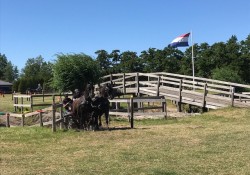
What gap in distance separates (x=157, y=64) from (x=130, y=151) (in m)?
64.9

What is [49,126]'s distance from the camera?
60.2 feet

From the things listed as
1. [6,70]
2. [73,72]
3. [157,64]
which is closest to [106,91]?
[73,72]

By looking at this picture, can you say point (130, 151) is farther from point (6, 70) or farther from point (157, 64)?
point (6, 70)

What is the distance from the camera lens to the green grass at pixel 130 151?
9031 millimetres

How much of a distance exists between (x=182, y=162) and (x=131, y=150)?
2.06 metres

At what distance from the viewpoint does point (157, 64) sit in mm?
75625

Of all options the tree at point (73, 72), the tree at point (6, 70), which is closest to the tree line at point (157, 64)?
the tree at point (73, 72)

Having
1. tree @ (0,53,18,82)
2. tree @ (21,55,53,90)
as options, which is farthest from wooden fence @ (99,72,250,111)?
tree @ (0,53,18,82)

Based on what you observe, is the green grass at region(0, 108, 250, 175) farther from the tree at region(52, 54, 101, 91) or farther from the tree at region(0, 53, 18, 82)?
the tree at region(0, 53, 18, 82)

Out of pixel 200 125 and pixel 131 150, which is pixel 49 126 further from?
pixel 131 150

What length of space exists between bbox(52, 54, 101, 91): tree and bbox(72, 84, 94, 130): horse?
35.1ft

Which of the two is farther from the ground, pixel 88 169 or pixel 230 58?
pixel 230 58

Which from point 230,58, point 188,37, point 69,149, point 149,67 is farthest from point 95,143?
point 149,67

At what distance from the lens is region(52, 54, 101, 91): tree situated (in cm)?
2711
